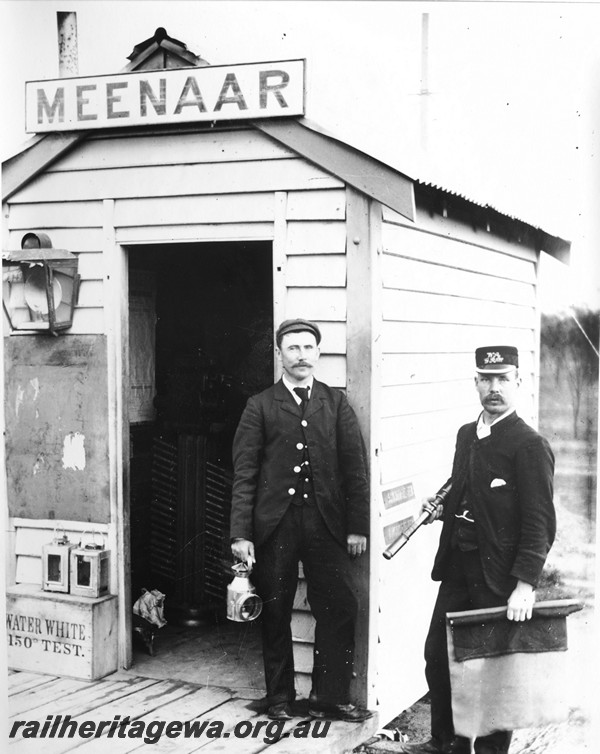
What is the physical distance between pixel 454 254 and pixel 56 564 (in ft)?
9.67

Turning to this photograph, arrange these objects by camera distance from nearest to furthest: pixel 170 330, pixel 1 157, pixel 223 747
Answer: pixel 223 747 < pixel 1 157 < pixel 170 330

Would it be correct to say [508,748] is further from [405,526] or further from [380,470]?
[380,470]

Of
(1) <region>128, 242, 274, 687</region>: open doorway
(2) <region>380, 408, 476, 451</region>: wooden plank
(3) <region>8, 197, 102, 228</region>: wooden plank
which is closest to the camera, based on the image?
(2) <region>380, 408, 476, 451</region>: wooden plank

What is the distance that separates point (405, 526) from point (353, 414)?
80 centimetres

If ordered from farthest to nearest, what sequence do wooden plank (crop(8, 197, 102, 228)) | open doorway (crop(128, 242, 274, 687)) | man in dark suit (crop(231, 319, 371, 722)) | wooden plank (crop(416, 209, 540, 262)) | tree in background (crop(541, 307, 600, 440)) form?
1. open doorway (crop(128, 242, 274, 687))
2. wooden plank (crop(416, 209, 540, 262))
3. wooden plank (crop(8, 197, 102, 228))
4. man in dark suit (crop(231, 319, 371, 722))
5. tree in background (crop(541, 307, 600, 440))

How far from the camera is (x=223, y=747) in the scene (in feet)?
15.6

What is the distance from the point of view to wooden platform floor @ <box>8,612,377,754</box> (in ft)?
15.8

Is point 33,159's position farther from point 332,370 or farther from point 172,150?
point 332,370

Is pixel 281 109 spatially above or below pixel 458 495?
above

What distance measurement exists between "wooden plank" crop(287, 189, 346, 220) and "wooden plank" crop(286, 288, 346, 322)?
14.9 inches

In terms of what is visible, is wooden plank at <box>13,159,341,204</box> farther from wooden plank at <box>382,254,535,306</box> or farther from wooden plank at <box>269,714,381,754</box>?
wooden plank at <box>269,714,381,754</box>

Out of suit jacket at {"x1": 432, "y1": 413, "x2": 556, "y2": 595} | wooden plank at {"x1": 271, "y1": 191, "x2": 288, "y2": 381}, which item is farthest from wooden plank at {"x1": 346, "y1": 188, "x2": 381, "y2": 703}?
suit jacket at {"x1": 432, "y1": 413, "x2": 556, "y2": 595}

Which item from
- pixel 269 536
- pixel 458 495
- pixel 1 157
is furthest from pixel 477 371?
pixel 1 157

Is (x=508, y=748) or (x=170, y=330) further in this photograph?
(x=170, y=330)
